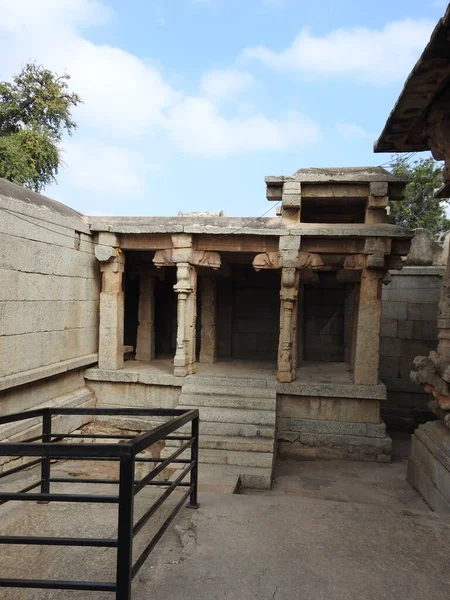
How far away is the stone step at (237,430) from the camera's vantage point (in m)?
6.89

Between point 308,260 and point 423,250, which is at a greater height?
point 423,250

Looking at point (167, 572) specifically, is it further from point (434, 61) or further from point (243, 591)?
point (434, 61)

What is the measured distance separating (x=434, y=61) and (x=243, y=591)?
A: 182 inches

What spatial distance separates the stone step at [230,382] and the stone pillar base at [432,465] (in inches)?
101

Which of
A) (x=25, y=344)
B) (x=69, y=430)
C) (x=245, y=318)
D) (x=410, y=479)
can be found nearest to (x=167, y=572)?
(x=25, y=344)

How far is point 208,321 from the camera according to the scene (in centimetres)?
1036

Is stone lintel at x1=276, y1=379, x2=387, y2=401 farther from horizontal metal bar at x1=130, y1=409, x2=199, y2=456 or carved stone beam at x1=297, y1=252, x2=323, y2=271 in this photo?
horizontal metal bar at x1=130, y1=409, x2=199, y2=456

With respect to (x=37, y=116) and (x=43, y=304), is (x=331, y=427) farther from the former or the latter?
(x=37, y=116)

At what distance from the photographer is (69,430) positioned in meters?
7.51

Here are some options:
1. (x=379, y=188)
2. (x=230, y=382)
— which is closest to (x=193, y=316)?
(x=230, y=382)

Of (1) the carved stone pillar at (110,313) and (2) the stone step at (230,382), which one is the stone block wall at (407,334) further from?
(1) the carved stone pillar at (110,313)

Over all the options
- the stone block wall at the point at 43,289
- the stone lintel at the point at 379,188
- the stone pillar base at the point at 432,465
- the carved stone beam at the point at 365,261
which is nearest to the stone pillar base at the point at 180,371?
the stone block wall at the point at 43,289

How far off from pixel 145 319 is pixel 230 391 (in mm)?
3213

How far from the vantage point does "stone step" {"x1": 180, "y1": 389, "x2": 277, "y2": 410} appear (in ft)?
24.5
